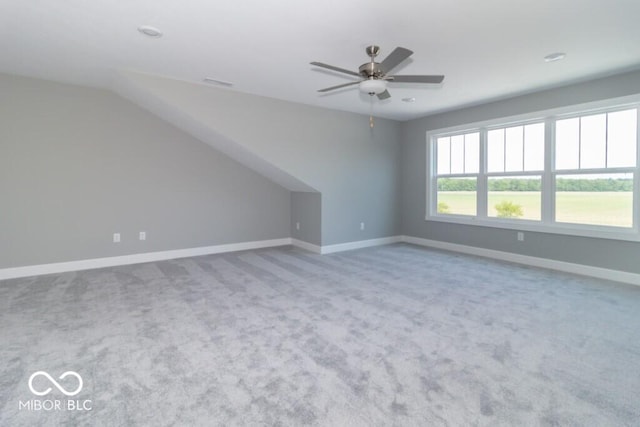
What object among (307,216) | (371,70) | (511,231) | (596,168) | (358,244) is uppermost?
(371,70)

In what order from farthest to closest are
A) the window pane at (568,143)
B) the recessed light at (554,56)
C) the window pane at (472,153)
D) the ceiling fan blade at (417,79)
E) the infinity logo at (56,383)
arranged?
the window pane at (472,153) < the window pane at (568,143) < the recessed light at (554,56) < the ceiling fan blade at (417,79) < the infinity logo at (56,383)

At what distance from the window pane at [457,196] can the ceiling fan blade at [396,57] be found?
150 inches

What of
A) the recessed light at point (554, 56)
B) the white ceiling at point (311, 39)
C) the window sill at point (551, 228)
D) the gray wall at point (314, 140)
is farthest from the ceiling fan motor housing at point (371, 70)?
the window sill at point (551, 228)

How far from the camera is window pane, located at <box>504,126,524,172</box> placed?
5.02 m

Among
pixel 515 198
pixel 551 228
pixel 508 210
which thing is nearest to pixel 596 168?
pixel 551 228

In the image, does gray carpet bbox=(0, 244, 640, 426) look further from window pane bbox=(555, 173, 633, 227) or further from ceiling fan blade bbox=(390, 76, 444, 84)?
ceiling fan blade bbox=(390, 76, 444, 84)

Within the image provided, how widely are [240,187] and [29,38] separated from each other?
339 centimetres

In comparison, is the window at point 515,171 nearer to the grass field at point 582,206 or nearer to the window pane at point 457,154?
the grass field at point 582,206

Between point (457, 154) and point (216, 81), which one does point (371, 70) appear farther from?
point (457, 154)

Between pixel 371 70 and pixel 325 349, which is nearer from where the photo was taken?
pixel 325 349

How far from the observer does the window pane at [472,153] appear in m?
5.58

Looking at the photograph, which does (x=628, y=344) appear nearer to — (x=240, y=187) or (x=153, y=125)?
(x=240, y=187)

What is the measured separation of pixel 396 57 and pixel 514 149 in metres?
3.66

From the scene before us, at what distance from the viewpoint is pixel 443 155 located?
6152mm
